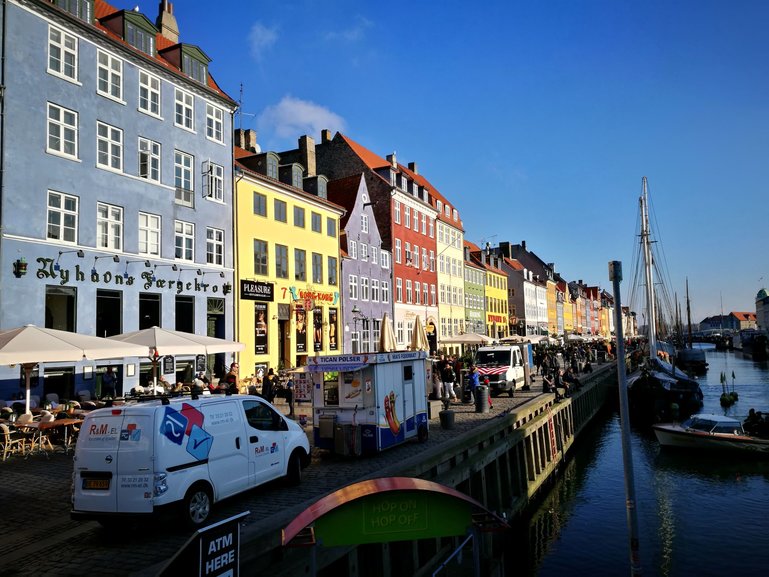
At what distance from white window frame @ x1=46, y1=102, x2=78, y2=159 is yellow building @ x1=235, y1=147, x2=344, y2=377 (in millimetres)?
9129

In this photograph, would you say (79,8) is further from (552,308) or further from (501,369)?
(552,308)

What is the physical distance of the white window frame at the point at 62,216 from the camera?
22.0 metres

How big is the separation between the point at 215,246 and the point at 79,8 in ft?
37.4

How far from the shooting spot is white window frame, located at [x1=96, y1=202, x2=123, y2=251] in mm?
23859

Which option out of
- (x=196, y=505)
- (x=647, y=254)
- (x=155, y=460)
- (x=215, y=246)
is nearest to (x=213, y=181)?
(x=215, y=246)

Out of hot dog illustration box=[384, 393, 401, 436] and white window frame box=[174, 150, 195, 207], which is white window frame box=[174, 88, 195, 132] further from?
hot dog illustration box=[384, 393, 401, 436]

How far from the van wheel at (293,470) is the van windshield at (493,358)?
64.8ft

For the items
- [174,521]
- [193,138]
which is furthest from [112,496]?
[193,138]

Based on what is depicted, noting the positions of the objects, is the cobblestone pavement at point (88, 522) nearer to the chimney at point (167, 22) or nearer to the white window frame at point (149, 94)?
the white window frame at point (149, 94)

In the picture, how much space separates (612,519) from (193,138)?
79.2 ft

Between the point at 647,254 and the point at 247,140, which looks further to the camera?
the point at 647,254

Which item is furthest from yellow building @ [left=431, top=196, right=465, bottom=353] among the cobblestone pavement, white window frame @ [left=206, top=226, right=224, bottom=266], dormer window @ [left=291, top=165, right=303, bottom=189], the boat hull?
the cobblestone pavement

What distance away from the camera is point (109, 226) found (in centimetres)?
2431

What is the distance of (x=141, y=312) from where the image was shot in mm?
25531
